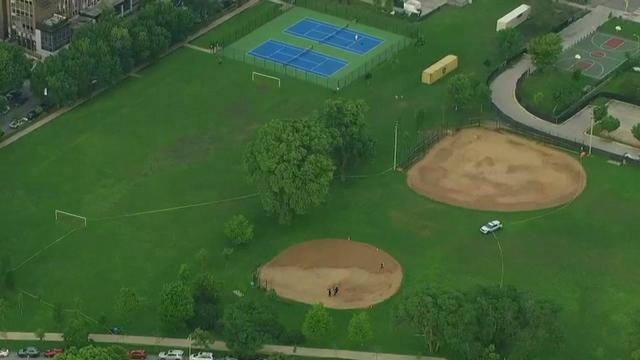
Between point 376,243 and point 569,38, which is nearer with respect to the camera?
point 376,243

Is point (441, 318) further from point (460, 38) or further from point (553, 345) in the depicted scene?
point (460, 38)

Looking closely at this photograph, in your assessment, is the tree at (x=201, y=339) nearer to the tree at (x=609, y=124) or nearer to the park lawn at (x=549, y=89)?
the tree at (x=609, y=124)

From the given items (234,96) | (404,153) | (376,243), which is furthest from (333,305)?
(234,96)

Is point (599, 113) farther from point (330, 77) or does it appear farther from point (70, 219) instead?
point (70, 219)

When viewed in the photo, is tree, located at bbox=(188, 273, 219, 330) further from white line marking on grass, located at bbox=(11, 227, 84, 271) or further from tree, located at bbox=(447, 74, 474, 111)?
tree, located at bbox=(447, 74, 474, 111)

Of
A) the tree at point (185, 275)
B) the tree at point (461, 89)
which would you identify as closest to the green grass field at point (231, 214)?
the tree at point (461, 89)

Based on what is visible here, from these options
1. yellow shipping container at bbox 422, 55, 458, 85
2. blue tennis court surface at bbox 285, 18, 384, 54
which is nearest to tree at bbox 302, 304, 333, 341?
yellow shipping container at bbox 422, 55, 458, 85
